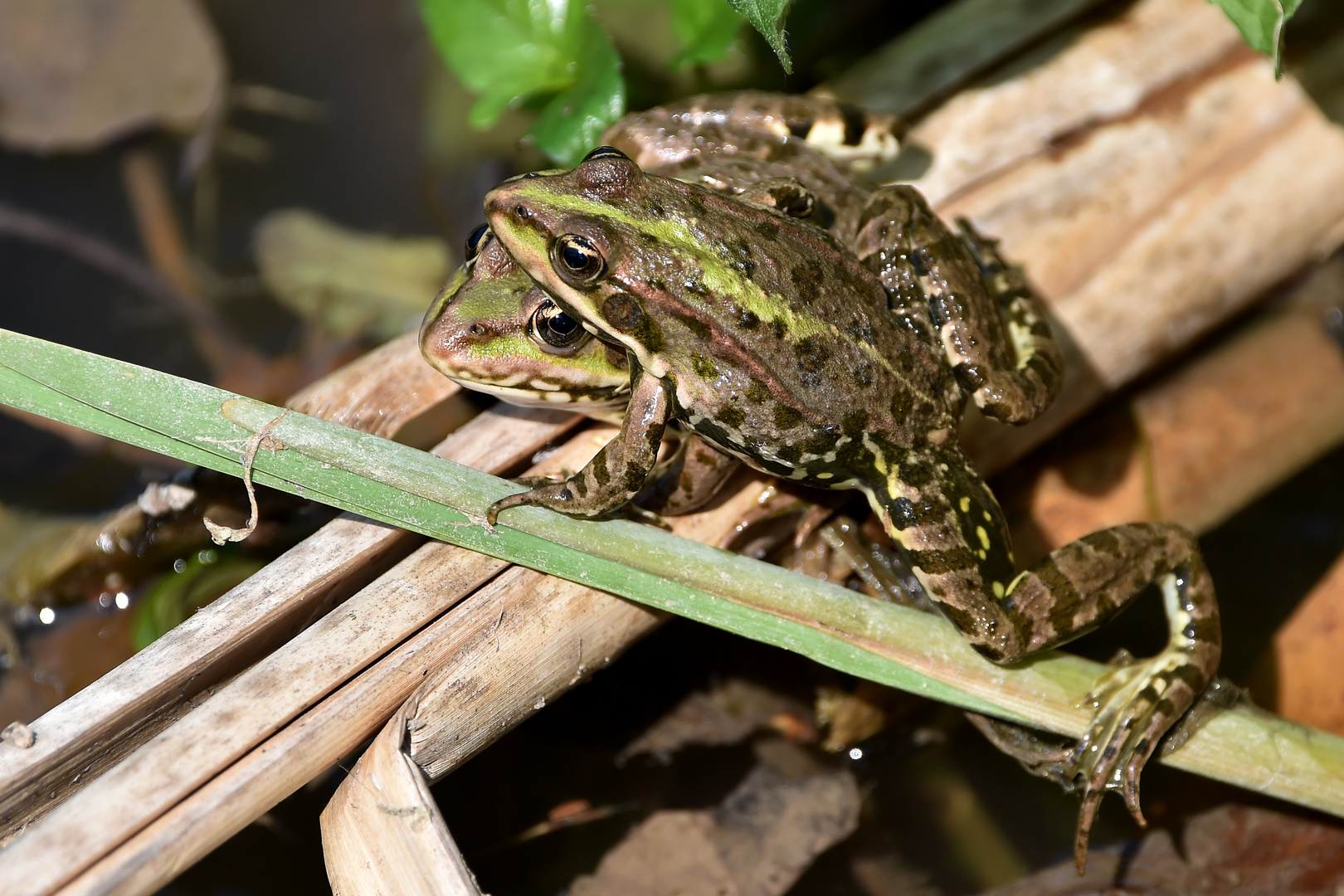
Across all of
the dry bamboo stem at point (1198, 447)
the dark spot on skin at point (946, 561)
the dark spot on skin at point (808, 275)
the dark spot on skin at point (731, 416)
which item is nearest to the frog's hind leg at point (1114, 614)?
the dark spot on skin at point (946, 561)

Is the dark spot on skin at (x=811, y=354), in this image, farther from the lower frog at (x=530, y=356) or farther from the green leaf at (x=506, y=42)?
the green leaf at (x=506, y=42)

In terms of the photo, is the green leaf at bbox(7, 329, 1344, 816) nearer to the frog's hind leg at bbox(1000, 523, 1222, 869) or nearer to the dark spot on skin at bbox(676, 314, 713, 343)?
the frog's hind leg at bbox(1000, 523, 1222, 869)

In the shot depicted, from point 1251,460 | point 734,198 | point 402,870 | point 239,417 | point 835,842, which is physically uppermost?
point 239,417

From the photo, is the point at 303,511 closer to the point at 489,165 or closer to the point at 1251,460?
the point at 489,165

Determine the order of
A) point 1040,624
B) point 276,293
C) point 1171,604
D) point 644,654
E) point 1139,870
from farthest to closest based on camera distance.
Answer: point 276,293
point 644,654
point 1139,870
point 1171,604
point 1040,624

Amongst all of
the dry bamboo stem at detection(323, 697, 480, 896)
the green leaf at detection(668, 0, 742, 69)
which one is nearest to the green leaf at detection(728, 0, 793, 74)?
the green leaf at detection(668, 0, 742, 69)

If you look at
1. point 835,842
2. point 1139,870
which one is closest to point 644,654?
point 835,842

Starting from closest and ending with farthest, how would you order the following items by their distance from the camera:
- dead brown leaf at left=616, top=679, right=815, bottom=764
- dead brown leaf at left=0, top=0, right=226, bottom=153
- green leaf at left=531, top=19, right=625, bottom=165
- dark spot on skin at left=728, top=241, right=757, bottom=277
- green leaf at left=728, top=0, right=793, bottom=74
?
green leaf at left=728, top=0, right=793, bottom=74
dark spot on skin at left=728, top=241, right=757, bottom=277
green leaf at left=531, top=19, right=625, bottom=165
dead brown leaf at left=616, top=679, right=815, bottom=764
dead brown leaf at left=0, top=0, right=226, bottom=153
